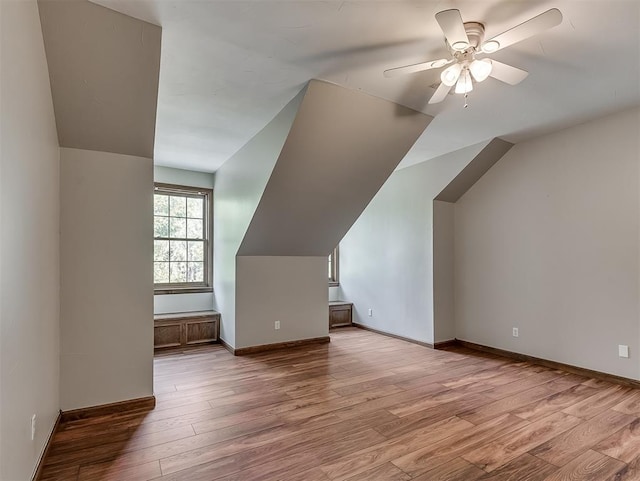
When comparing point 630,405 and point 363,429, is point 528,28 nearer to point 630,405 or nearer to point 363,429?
point 363,429

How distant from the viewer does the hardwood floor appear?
206 centimetres

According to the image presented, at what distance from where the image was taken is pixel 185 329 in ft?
15.8

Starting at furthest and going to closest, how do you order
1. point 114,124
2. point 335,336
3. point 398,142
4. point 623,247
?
point 335,336
point 398,142
point 623,247
point 114,124

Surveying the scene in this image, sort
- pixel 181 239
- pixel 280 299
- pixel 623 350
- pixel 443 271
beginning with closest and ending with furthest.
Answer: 1. pixel 623 350
2. pixel 280 299
3. pixel 443 271
4. pixel 181 239

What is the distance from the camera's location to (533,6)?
77.1 inches

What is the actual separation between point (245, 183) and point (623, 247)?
3.91 meters

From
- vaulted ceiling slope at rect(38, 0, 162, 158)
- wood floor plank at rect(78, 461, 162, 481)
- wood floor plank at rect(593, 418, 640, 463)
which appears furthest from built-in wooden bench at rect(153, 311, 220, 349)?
wood floor plank at rect(593, 418, 640, 463)

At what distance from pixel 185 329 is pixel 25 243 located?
10.9ft

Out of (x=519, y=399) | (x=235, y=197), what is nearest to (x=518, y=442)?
(x=519, y=399)

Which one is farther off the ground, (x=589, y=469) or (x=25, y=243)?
(x=25, y=243)

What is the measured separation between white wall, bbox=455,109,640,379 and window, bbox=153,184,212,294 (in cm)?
377

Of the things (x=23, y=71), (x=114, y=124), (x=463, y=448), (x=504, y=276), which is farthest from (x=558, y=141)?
(x=23, y=71)

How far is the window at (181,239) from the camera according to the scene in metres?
5.16

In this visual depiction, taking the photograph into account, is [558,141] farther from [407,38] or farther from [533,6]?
[407,38]
